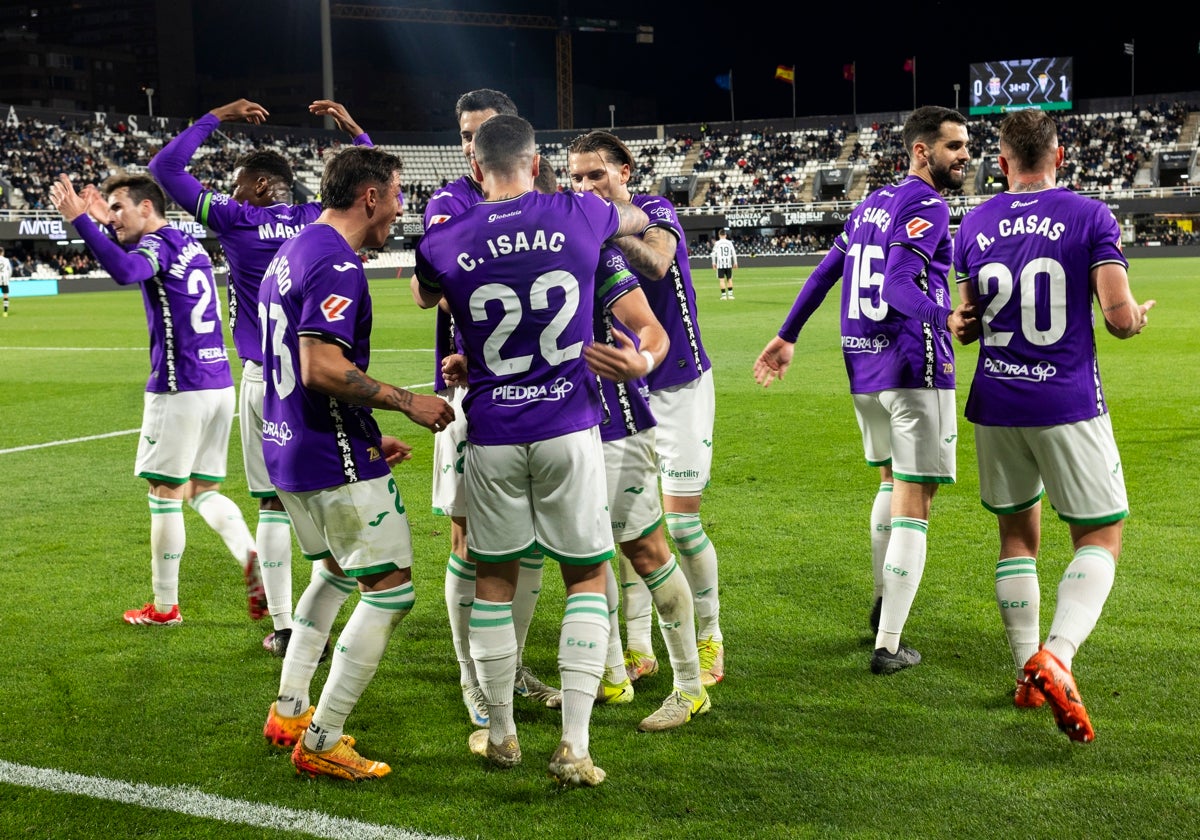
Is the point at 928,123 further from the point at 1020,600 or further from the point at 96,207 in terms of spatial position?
the point at 96,207

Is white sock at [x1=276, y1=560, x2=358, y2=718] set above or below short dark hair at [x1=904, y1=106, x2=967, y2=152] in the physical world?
below

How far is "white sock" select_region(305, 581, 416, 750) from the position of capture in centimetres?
413

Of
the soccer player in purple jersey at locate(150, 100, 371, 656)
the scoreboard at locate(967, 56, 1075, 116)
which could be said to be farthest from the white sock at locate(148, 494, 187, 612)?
the scoreboard at locate(967, 56, 1075, 116)

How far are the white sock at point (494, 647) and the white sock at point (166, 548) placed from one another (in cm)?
279

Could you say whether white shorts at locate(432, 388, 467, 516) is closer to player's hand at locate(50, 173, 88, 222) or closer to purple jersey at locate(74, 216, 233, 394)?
purple jersey at locate(74, 216, 233, 394)

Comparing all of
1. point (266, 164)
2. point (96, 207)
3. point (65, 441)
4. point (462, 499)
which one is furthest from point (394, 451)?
point (65, 441)

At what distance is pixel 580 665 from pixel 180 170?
4.04 metres

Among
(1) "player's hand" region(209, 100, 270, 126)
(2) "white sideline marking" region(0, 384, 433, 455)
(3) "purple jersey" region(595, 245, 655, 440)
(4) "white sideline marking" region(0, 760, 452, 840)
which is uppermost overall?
(1) "player's hand" region(209, 100, 270, 126)

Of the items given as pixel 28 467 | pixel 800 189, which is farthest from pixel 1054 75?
pixel 28 467

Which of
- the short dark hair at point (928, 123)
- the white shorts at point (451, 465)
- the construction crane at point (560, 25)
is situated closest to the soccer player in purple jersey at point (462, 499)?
the white shorts at point (451, 465)

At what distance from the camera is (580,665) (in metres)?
4.09

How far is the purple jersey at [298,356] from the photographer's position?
12.9 feet

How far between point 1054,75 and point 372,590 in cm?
8050

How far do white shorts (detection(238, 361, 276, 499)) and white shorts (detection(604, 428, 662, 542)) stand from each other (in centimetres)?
201
